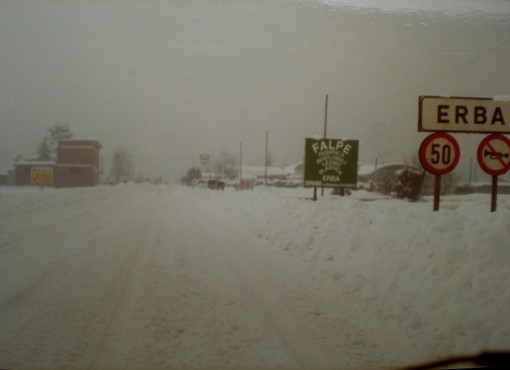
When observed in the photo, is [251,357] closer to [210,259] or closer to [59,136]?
[210,259]

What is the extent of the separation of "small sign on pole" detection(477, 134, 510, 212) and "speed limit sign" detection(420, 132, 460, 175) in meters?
0.40

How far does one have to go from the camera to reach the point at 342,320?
4820 millimetres

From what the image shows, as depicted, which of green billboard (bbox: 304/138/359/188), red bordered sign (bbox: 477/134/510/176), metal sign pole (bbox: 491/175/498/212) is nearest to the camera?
red bordered sign (bbox: 477/134/510/176)

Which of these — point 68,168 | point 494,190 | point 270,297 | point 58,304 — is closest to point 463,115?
point 494,190

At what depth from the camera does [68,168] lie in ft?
28.0

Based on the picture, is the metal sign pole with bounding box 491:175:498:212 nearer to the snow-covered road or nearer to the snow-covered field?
the snow-covered field

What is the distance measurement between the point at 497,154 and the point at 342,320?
402cm

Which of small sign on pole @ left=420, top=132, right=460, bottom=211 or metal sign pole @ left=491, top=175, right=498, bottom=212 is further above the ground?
small sign on pole @ left=420, top=132, right=460, bottom=211

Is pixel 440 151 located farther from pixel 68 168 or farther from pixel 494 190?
pixel 68 168

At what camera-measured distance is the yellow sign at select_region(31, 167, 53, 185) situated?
25.5ft

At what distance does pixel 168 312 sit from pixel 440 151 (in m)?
4.86

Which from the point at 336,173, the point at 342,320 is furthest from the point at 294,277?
the point at 336,173

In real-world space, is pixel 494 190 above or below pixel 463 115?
below

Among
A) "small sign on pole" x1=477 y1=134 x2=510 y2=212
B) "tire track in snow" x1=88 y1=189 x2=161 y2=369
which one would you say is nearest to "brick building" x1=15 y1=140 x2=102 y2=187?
"tire track in snow" x1=88 y1=189 x2=161 y2=369
